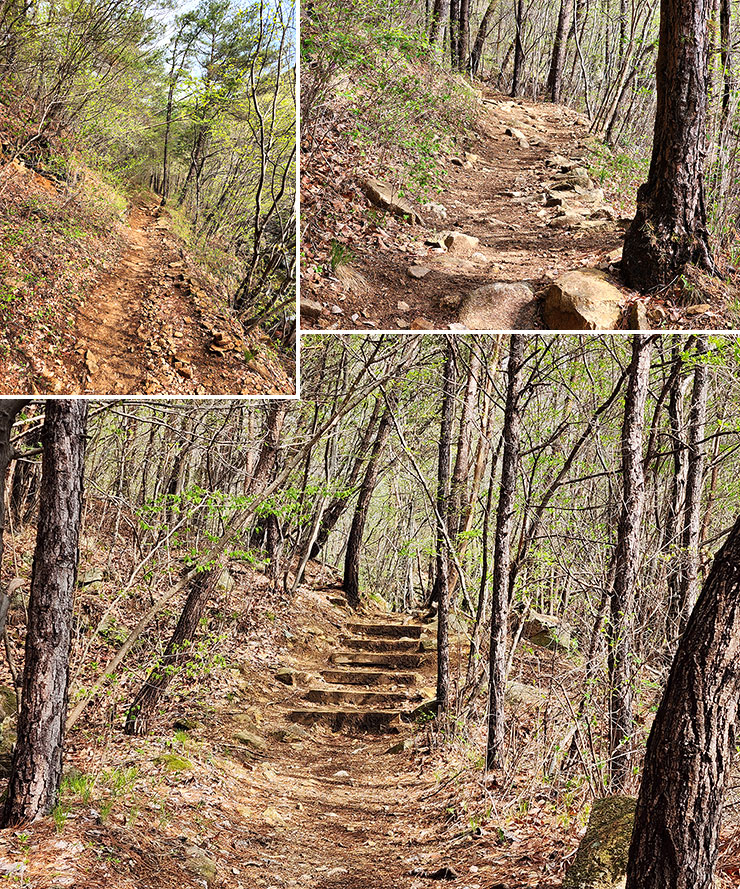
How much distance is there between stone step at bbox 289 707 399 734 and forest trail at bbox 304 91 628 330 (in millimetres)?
6613

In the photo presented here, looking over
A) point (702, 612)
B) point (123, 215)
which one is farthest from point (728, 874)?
point (123, 215)

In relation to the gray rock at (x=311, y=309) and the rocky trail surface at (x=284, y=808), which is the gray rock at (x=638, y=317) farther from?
the rocky trail surface at (x=284, y=808)

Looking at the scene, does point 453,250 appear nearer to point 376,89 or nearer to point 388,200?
point 388,200

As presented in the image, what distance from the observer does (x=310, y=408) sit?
1202cm

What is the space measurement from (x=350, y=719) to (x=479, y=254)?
6.97 metres

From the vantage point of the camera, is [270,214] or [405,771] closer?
[270,214]

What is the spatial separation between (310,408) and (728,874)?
8.93 metres

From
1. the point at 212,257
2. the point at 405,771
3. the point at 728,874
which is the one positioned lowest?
the point at 405,771

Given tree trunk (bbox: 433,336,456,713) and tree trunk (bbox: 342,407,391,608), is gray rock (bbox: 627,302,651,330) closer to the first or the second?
tree trunk (bbox: 433,336,456,713)

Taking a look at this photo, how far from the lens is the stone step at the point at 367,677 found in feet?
37.3

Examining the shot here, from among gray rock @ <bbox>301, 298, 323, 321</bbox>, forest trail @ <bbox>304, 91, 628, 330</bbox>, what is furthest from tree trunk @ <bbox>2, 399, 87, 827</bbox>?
forest trail @ <bbox>304, 91, 628, 330</bbox>

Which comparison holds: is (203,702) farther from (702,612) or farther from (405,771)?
(702,612)

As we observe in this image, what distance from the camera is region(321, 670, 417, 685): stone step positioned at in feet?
37.3

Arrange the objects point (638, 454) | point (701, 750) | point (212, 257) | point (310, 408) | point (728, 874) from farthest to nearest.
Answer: point (310, 408)
point (638, 454)
point (728, 874)
point (212, 257)
point (701, 750)
